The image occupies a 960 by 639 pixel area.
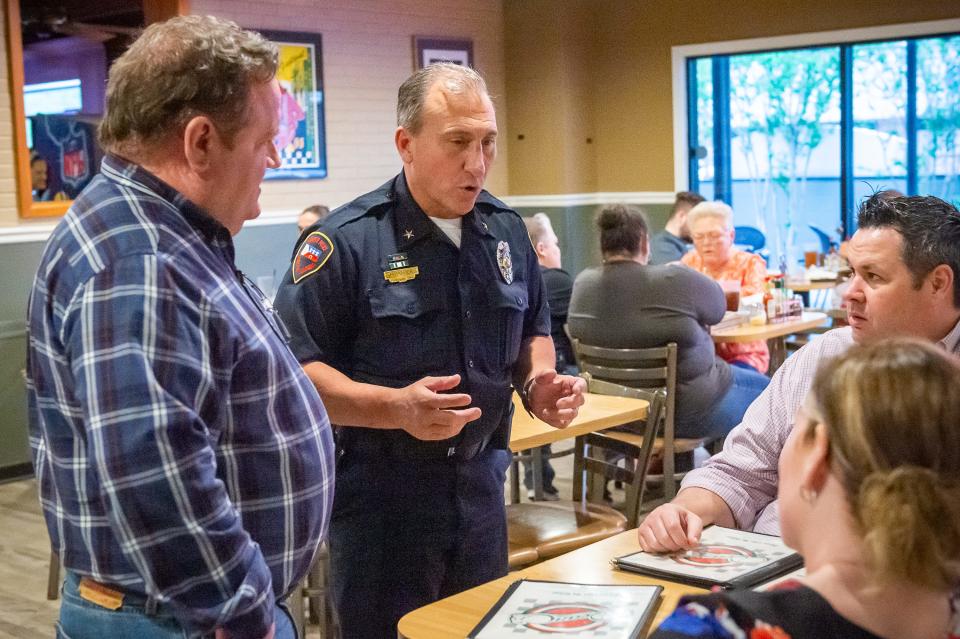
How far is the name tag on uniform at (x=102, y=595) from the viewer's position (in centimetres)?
150

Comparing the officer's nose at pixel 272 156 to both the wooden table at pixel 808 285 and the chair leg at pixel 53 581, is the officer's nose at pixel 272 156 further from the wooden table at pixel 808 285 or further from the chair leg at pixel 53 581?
the wooden table at pixel 808 285

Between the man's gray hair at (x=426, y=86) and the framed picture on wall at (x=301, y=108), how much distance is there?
18.4 ft

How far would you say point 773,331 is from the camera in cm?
564

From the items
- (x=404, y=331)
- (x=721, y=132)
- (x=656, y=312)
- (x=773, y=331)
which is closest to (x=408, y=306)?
(x=404, y=331)

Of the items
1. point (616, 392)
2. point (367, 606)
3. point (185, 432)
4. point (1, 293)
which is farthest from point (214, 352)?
point (1, 293)

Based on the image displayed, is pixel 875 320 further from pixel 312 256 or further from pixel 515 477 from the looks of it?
pixel 515 477

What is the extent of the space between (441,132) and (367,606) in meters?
1.05

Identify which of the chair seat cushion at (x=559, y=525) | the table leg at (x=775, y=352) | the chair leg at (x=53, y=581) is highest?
the table leg at (x=775, y=352)

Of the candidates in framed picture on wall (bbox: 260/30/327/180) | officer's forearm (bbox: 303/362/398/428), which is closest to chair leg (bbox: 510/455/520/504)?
officer's forearm (bbox: 303/362/398/428)

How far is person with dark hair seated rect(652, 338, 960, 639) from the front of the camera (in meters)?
1.10

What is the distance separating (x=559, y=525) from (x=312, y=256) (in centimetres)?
148

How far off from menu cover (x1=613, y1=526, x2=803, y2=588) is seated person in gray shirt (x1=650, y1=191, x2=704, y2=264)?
510 cm

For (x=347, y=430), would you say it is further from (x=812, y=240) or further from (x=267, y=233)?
(x=812, y=240)

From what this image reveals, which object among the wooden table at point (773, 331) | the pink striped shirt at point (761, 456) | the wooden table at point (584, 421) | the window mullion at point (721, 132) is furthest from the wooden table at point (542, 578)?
the window mullion at point (721, 132)
